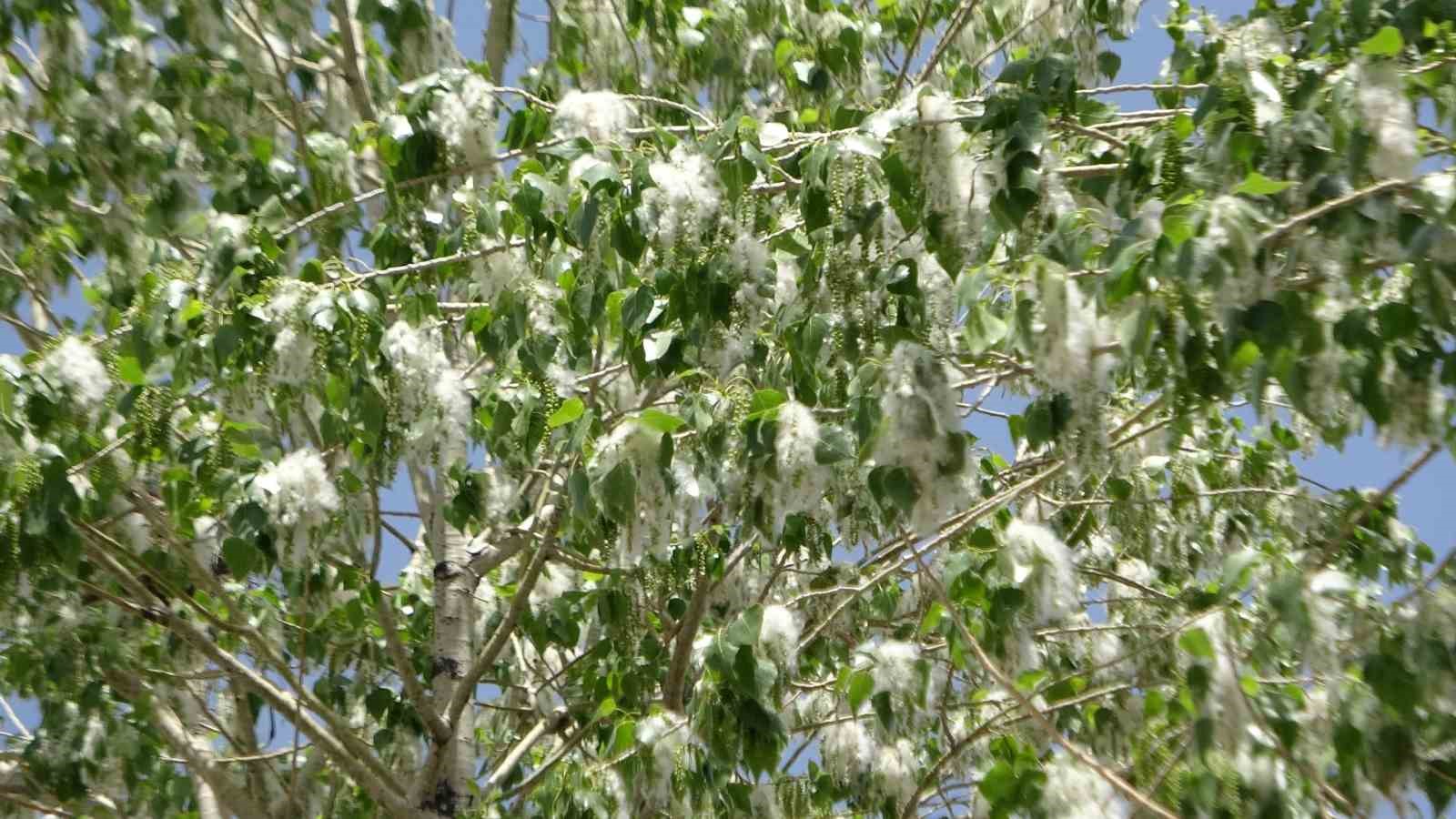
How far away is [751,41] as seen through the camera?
3.76 metres

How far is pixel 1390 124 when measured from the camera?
79.3 inches

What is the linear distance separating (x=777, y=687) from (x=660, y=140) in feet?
3.14

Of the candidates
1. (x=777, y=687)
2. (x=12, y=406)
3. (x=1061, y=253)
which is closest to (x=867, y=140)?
(x=1061, y=253)

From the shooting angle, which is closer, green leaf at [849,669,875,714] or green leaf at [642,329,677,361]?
green leaf at [642,329,677,361]

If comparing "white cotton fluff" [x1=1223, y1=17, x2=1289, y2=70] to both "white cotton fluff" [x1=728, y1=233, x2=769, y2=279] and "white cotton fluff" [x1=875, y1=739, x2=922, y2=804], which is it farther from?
"white cotton fluff" [x1=875, y1=739, x2=922, y2=804]

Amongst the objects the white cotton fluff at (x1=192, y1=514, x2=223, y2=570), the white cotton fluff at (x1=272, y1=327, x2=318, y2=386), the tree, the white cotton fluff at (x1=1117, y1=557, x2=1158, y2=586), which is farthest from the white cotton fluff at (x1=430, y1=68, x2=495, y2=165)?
the white cotton fluff at (x1=1117, y1=557, x2=1158, y2=586)

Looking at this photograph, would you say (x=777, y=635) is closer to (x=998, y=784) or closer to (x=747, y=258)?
(x=998, y=784)

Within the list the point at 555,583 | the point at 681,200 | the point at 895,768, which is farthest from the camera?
the point at 555,583

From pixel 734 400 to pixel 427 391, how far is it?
73 cm

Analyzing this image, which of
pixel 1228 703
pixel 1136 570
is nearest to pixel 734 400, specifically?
pixel 1228 703

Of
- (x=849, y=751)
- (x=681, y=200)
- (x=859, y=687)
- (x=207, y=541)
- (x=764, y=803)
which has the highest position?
(x=681, y=200)

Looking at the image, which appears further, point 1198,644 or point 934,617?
point 934,617

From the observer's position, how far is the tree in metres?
2.13

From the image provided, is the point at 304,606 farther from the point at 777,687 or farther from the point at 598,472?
the point at 598,472
